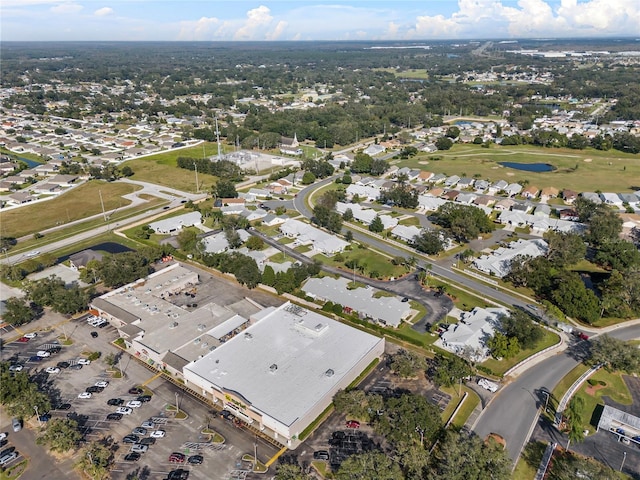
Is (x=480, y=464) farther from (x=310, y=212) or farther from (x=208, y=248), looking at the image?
(x=310, y=212)

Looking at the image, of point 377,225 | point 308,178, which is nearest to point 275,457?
point 377,225

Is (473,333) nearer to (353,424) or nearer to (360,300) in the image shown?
(360,300)

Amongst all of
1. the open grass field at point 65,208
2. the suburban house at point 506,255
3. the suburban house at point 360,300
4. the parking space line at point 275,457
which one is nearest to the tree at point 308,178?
the open grass field at point 65,208

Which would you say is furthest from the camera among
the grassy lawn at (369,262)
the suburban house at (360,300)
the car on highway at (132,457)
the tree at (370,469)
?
the grassy lawn at (369,262)

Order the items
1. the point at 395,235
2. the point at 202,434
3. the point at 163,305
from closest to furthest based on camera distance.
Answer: the point at 202,434 → the point at 163,305 → the point at 395,235

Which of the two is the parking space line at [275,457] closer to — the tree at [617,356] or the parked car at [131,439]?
the parked car at [131,439]

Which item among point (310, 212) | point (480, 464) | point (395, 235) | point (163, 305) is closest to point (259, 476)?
point (480, 464)

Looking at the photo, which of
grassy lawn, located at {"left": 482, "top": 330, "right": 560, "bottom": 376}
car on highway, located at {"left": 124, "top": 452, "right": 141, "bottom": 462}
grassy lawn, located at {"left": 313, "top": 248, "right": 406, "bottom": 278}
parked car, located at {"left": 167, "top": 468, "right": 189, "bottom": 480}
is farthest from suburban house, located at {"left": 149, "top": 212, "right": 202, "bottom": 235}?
grassy lawn, located at {"left": 482, "top": 330, "right": 560, "bottom": 376}
